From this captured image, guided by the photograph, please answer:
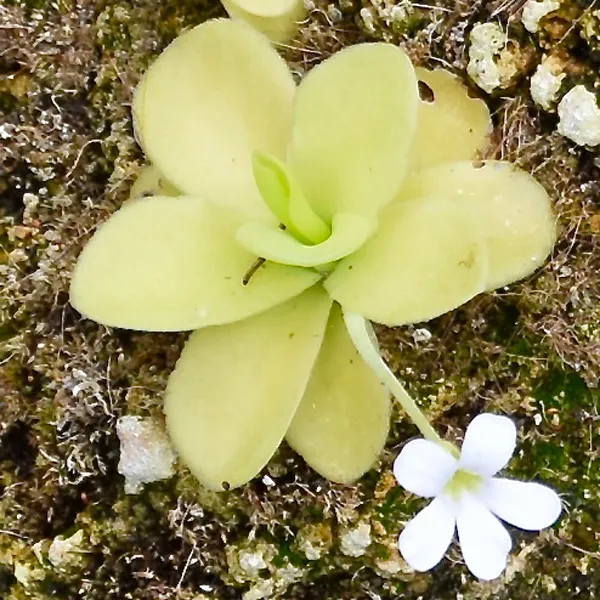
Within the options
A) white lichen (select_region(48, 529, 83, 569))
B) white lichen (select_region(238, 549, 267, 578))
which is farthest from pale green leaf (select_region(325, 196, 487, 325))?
white lichen (select_region(48, 529, 83, 569))

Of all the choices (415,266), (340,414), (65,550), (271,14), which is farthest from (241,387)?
(271,14)

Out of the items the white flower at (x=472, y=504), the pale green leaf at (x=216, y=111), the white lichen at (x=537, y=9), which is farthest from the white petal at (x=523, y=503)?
the white lichen at (x=537, y=9)

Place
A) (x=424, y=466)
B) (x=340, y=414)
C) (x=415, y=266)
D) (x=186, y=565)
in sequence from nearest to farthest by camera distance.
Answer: (x=424, y=466)
(x=415, y=266)
(x=340, y=414)
(x=186, y=565)

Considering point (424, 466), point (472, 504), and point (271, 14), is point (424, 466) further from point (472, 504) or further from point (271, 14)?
point (271, 14)

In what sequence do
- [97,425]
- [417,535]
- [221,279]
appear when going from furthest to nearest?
[97,425]
[221,279]
[417,535]

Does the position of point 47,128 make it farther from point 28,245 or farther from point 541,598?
point 541,598

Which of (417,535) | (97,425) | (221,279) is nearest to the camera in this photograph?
(417,535)

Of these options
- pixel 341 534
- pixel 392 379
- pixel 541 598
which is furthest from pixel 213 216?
pixel 541 598

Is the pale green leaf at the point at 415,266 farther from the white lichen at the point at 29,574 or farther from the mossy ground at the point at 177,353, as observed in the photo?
the white lichen at the point at 29,574
